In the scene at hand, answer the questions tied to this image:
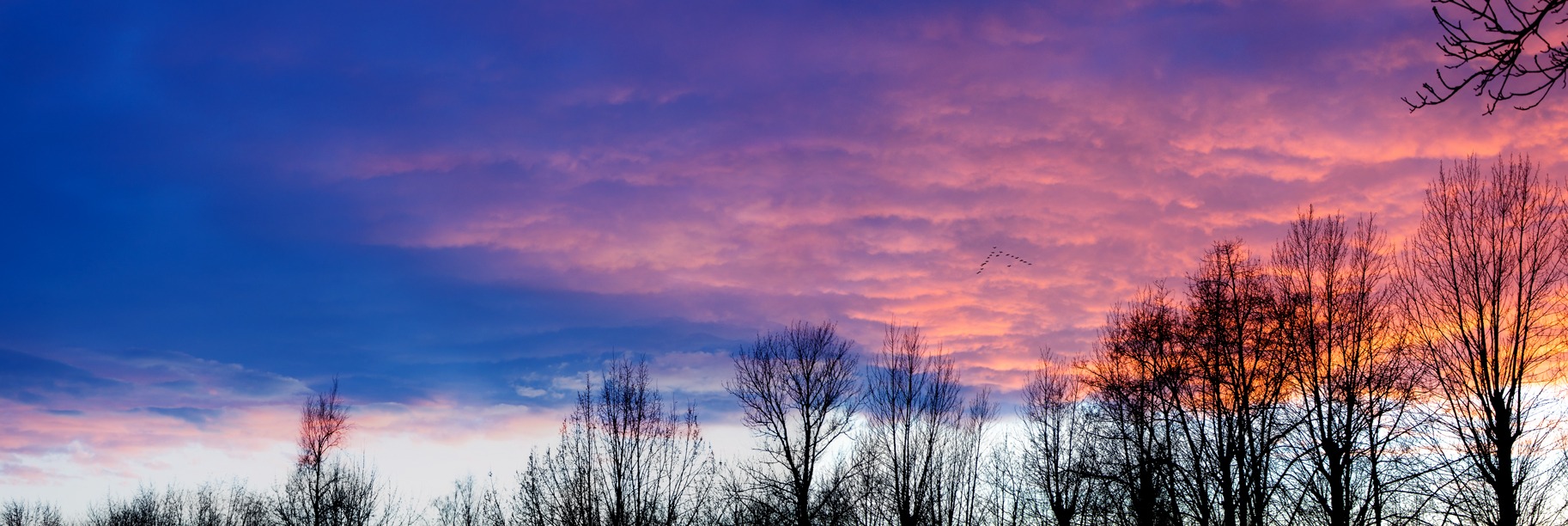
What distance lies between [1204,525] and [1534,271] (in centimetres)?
1102

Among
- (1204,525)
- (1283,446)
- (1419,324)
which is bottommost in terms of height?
(1204,525)

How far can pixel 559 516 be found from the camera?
38.8 m

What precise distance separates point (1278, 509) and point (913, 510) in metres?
15.2

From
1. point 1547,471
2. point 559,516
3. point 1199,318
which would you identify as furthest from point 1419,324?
point 559,516

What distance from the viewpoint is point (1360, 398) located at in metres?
27.1

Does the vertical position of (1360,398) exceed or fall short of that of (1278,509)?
it exceeds it

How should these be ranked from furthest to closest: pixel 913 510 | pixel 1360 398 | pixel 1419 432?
pixel 913 510 → pixel 1360 398 → pixel 1419 432

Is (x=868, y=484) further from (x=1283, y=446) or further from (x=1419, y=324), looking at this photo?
(x=1419, y=324)

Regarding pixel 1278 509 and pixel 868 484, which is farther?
pixel 868 484

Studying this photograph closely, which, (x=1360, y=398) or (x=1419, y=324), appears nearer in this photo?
(x=1419, y=324)

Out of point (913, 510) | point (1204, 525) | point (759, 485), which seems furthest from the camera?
point (913, 510)

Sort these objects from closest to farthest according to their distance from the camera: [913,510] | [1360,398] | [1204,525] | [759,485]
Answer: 1. [1360,398]
2. [1204,525]
3. [759,485]
4. [913,510]

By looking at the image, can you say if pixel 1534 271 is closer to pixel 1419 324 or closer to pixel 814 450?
pixel 1419 324

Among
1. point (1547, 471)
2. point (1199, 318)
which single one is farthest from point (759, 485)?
point (1547, 471)
